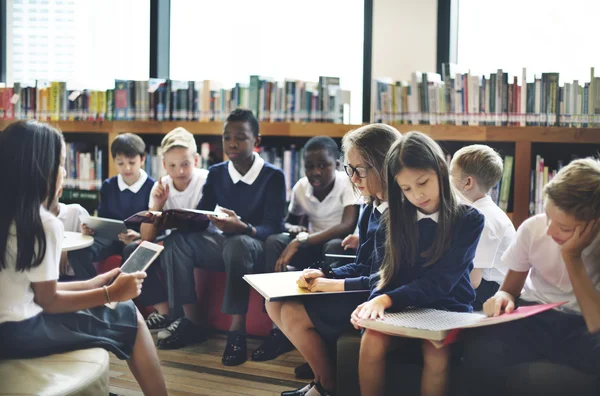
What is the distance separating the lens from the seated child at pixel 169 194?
3.24 m

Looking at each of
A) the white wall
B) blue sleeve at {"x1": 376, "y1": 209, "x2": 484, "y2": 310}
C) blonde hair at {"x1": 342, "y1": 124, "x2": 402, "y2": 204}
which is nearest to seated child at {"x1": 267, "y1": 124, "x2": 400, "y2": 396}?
blonde hair at {"x1": 342, "y1": 124, "x2": 402, "y2": 204}

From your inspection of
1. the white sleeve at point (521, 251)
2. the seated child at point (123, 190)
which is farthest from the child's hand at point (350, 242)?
the seated child at point (123, 190)

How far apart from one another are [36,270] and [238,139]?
168 centimetres

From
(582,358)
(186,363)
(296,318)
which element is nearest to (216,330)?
(186,363)

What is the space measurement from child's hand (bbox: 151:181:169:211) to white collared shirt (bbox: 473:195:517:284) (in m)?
1.67

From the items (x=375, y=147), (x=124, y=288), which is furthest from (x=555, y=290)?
(x=124, y=288)

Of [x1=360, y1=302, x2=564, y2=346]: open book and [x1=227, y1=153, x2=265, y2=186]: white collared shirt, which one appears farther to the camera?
[x1=227, y1=153, x2=265, y2=186]: white collared shirt

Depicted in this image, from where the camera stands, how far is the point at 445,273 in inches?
71.5

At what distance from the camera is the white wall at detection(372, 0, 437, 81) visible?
395 centimetres

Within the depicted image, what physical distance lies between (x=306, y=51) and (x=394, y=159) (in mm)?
2721

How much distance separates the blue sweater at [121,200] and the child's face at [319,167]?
991mm

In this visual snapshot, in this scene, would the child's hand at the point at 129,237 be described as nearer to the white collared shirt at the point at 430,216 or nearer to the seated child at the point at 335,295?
the seated child at the point at 335,295

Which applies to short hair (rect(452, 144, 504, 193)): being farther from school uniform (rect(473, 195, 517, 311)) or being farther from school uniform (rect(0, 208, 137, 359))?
school uniform (rect(0, 208, 137, 359))

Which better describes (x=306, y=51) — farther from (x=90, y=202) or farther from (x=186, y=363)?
(x=186, y=363)
